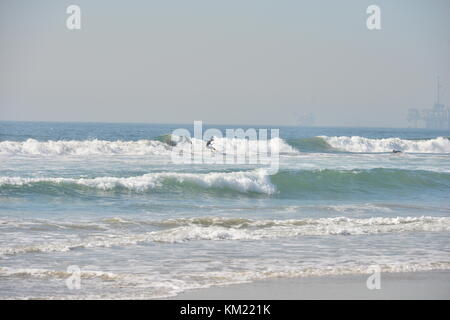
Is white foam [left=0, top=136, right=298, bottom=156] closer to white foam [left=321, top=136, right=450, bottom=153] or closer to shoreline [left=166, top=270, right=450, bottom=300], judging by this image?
white foam [left=321, top=136, right=450, bottom=153]

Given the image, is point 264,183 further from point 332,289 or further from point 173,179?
point 332,289

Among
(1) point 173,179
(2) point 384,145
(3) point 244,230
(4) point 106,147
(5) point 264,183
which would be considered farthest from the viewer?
(2) point 384,145

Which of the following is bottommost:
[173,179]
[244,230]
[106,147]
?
[244,230]

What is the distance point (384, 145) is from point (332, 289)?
4685cm

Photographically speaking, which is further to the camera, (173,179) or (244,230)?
(173,179)

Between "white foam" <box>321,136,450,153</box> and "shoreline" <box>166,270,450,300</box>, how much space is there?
1621 inches

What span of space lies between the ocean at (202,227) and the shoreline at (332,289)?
0.27m

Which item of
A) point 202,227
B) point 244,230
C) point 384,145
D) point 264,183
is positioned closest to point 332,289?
point 244,230

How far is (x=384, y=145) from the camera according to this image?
53.5 m

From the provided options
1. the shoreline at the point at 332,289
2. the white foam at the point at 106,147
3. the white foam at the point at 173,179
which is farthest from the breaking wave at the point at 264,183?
the white foam at the point at 106,147

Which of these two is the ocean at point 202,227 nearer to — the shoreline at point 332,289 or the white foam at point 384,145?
the shoreline at point 332,289

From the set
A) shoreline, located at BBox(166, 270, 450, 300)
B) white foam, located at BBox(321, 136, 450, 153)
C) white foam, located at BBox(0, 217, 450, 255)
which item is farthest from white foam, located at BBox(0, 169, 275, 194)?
white foam, located at BBox(321, 136, 450, 153)

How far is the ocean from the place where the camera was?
880 centimetres

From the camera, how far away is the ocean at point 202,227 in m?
8.80
